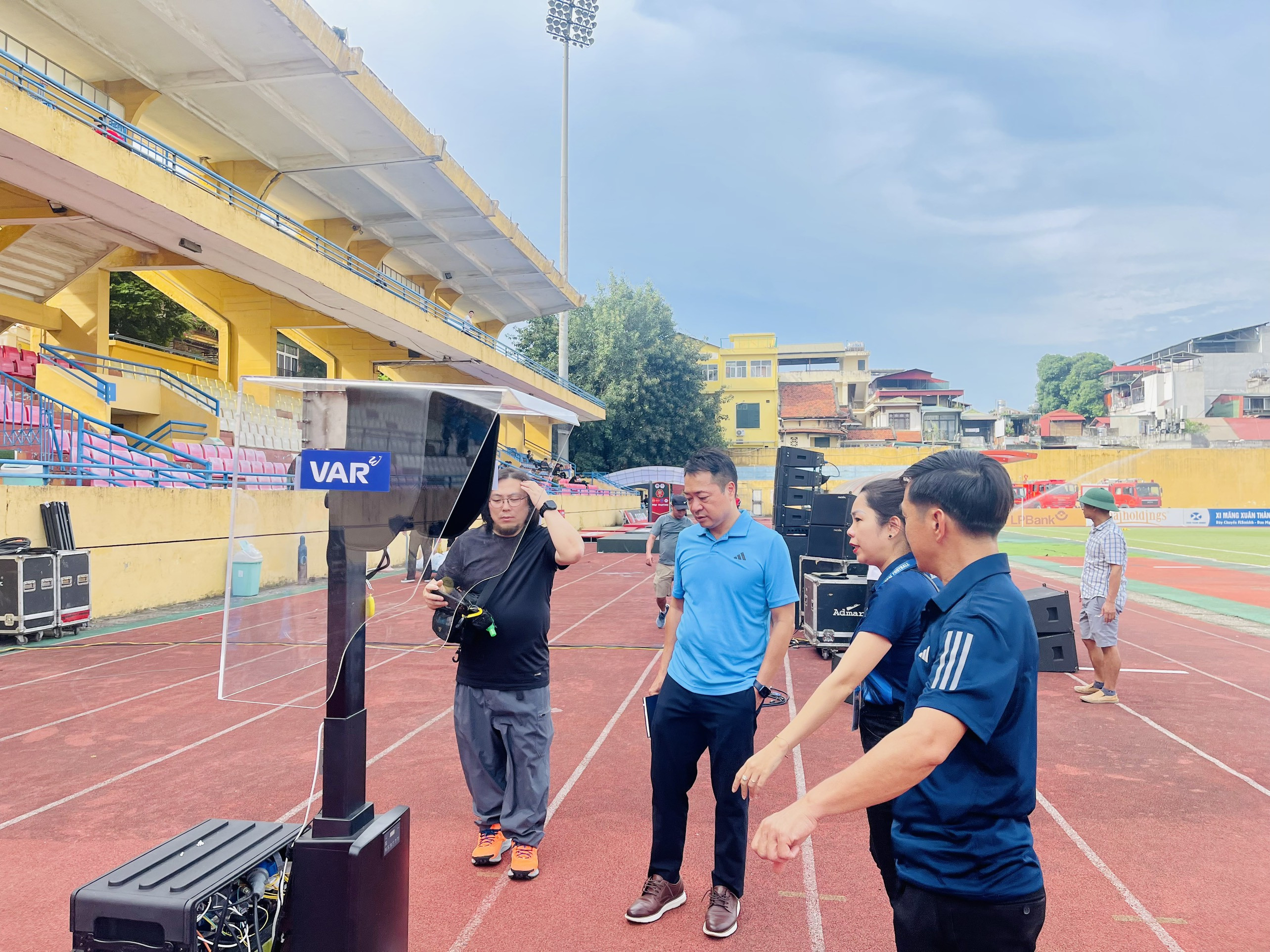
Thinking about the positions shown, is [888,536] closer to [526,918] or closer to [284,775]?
[526,918]

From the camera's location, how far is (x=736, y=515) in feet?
11.6

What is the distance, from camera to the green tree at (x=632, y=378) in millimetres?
40531

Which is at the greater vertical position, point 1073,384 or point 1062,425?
point 1073,384

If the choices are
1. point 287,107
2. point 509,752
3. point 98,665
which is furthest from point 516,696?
point 287,107

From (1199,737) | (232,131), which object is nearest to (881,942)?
(1199,737)

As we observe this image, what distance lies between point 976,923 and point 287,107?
1933cm

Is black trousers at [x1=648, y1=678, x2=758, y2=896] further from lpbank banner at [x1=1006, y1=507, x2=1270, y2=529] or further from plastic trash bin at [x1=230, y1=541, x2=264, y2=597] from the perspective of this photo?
lpbank banner at [x1=1006, y1=507, x2=1270, y2=529]

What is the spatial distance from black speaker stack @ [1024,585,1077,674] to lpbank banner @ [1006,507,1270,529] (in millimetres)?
33304

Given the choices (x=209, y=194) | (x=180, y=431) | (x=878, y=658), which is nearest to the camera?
(x=878, y=658)

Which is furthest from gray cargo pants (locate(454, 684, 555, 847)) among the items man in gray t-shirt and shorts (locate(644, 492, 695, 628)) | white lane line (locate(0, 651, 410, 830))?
man in gray t-shirt and shorts (locate(644, 492, 695, 628))

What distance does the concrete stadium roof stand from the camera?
532 inches

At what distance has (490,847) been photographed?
3.78 metres

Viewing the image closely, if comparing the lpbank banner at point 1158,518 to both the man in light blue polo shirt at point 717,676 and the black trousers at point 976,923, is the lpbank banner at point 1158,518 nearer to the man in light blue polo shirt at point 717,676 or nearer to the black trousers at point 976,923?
the man in light blue polo shirt at point 717,676

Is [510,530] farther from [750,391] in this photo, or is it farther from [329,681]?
[750,391]
